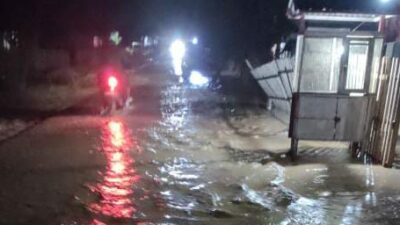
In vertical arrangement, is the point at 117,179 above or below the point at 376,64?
below

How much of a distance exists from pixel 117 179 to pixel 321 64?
494 cm

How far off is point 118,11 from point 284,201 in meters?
29.0

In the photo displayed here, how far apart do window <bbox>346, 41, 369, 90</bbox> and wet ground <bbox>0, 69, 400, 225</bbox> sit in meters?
1.59

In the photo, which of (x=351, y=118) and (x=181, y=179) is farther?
(x=351, y=118)

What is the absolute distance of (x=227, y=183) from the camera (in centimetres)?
848

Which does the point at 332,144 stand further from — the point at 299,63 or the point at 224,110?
the point at 224,110

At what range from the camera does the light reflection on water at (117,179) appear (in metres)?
7.02

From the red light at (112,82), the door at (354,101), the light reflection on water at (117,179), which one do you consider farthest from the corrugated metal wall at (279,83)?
the red light at (112,82)

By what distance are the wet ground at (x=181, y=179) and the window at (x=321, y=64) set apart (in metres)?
1.55

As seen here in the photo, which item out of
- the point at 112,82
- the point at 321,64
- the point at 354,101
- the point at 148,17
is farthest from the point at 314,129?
the point at 148,17

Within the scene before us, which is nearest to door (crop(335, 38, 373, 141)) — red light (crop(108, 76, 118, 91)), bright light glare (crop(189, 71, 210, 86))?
red light (crop(108, 76, 118, 91))

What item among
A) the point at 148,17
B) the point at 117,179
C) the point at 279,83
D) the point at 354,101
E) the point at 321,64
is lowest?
the point at 117,179

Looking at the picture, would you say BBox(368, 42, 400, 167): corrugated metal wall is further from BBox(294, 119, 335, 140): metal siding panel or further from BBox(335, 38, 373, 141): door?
BBox(294, 119, 335, 140): metal siding panel

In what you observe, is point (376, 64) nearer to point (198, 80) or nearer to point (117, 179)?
point (117, 179)
